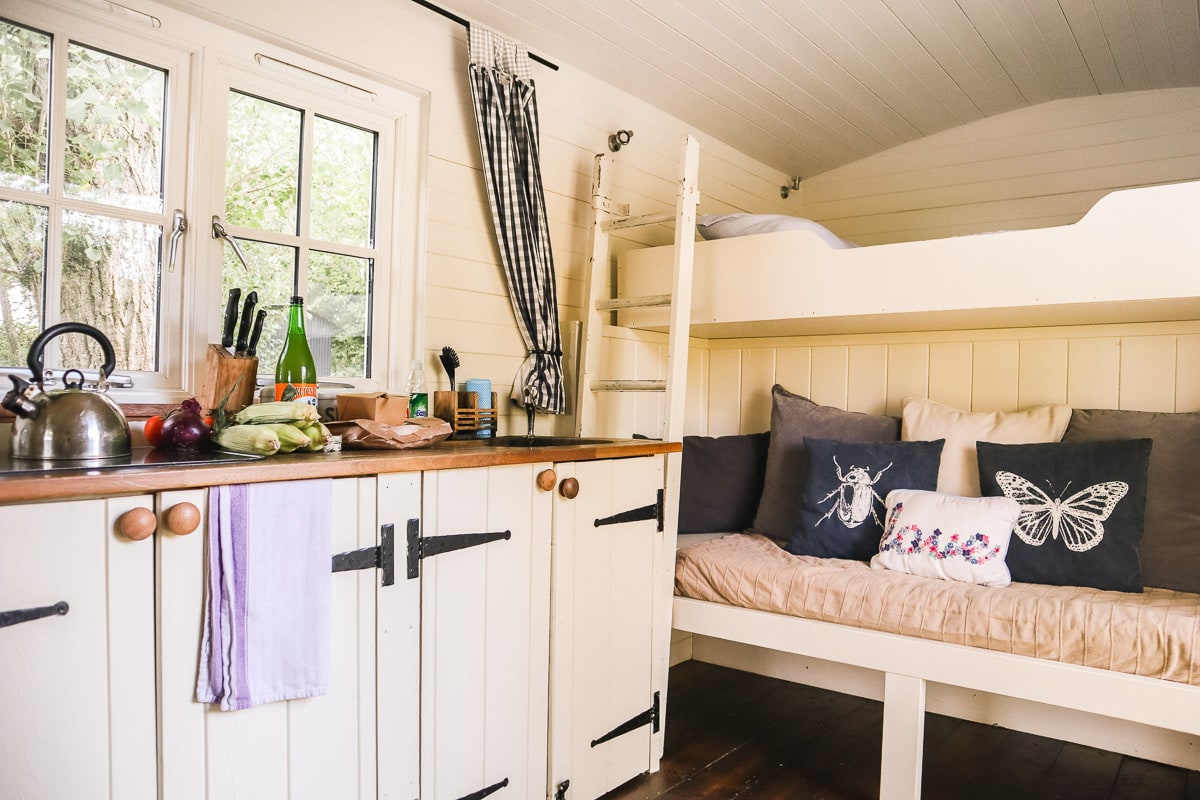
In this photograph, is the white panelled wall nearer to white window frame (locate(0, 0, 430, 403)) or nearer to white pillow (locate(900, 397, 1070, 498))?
white pillow (locate(900, 397, 1070, 498))

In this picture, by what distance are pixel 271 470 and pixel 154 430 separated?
0.47 metres

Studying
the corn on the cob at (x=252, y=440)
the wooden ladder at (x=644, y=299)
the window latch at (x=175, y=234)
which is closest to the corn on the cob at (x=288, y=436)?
the corn on the cob at (x=252, y=440)

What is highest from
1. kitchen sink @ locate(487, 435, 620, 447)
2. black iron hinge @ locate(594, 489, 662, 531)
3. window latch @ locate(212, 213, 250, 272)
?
window latch @ locate(212, 213, 250, 272)

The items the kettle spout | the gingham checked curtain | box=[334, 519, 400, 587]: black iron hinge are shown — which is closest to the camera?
the kettle spout

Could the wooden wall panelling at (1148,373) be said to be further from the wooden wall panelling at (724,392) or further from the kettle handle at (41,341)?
the kettle handle at (41,341)

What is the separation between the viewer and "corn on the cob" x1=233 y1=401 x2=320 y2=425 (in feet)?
5.21

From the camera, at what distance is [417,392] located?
223cm

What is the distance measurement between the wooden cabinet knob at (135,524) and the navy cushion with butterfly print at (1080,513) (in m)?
2.19

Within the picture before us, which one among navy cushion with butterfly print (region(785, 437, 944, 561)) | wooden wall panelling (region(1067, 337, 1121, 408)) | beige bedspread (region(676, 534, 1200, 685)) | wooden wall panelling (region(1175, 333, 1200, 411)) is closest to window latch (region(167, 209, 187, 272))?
beige bedspread (region(676, 534, 1200, 685))

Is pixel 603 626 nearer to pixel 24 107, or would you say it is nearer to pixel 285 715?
pixel 285 715

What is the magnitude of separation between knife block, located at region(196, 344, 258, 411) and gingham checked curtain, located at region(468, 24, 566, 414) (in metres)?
0.92

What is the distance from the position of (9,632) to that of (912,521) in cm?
216

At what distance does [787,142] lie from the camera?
358cm

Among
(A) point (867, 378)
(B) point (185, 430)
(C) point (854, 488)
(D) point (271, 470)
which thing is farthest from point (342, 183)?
(A) point (867, 378)
